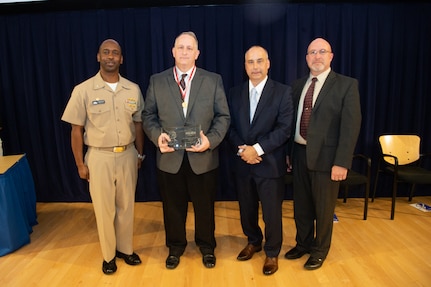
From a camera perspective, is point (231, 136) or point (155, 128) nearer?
point (155, 128)

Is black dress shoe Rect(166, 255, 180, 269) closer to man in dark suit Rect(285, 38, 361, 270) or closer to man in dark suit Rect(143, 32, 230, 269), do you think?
man in dark suit Rect(143, 32, 230, 269)

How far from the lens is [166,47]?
4.14 meters

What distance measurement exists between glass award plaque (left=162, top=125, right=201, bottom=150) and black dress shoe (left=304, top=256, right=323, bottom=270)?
1375 millimetres

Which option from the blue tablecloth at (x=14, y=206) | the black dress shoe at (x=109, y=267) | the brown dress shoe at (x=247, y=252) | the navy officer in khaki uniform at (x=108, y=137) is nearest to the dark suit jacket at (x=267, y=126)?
the brown dress shoe at (x=247, y=252)

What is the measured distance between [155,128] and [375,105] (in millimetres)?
3096

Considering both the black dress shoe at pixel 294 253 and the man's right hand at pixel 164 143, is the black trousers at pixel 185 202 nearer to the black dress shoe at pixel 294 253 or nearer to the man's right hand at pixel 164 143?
the man's right hand at pixel 164 143

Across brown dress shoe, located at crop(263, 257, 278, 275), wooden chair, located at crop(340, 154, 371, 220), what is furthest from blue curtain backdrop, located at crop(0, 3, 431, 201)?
brown dress shoe, located at crop(263, 257, 278, 275)

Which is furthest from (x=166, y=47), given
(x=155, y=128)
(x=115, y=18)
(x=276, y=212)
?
(x=276, y=212)

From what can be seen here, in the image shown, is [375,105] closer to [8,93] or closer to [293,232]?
[293,232]

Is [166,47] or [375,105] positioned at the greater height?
[166,47]

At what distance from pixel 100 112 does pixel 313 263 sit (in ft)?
6.86

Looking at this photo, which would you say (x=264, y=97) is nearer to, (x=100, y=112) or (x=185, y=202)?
(x=185, y=202)

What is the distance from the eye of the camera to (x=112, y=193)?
265 centimetres

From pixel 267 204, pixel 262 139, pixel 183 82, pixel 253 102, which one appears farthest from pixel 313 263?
pixel 183 82
